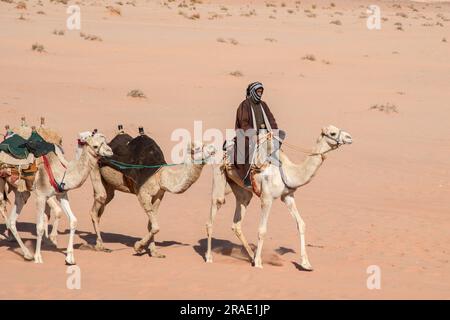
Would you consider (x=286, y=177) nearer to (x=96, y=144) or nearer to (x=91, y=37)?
(x=96, y=144)

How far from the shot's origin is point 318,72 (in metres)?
36.6

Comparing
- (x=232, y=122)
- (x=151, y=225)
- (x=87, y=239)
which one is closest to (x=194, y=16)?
Result: (x=232, y=122)

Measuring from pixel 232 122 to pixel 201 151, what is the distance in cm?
1443

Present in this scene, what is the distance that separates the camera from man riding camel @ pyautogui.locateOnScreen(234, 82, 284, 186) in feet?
38.4

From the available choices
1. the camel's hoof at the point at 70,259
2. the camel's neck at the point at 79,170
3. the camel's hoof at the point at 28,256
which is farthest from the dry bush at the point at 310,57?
the camel's hoof at the point at 70,259

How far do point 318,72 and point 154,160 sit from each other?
25214mm

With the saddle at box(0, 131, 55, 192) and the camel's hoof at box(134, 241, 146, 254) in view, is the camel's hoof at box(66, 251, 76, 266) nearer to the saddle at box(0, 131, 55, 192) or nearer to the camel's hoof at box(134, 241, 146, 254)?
the camel's hoof at box(134, 241, 146, 254)

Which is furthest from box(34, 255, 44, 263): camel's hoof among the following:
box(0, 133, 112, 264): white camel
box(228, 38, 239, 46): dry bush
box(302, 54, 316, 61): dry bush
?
box(228, 38, 239, 46): dry bush

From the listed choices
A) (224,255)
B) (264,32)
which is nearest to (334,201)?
(224,255)

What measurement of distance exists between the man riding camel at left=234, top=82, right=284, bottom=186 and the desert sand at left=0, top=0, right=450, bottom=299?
1.52m

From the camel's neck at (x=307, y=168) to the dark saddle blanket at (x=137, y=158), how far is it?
1999mm

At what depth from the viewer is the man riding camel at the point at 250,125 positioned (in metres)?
11.7

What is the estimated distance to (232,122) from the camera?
1019 inches

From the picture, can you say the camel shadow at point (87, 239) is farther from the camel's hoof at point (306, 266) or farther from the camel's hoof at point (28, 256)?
the camel's hoof at point (306, 266)
